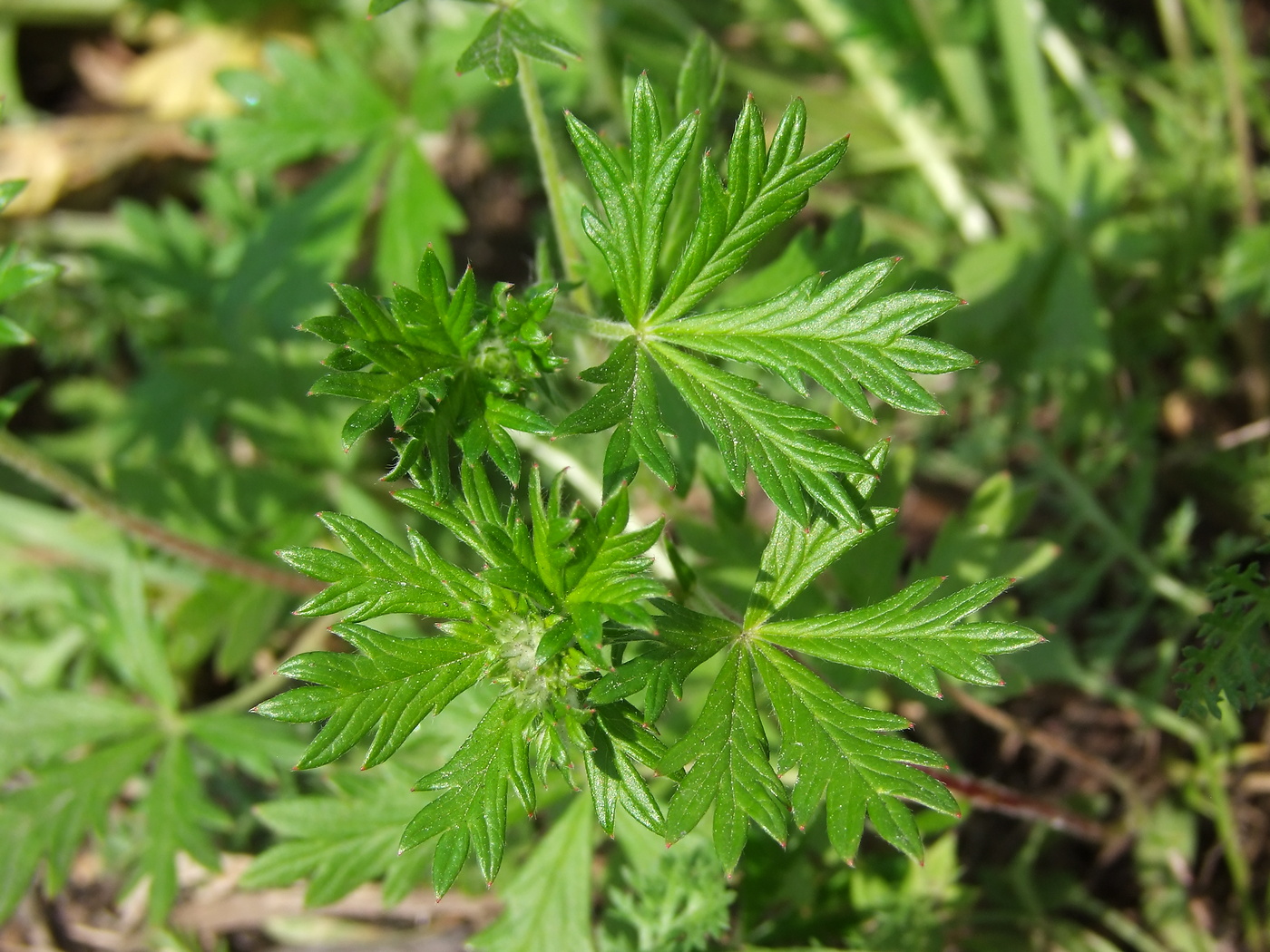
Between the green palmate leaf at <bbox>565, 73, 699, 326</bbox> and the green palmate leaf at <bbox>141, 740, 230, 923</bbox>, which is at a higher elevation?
the green palmate leaf at <bbox>565, 73, 699, 326</bbox>

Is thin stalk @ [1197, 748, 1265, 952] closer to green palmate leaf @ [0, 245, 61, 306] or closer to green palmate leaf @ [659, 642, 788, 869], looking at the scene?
green palmate leaf @ [659, 642, 788, 869]

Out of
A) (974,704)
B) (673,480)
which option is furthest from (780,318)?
(974,704)

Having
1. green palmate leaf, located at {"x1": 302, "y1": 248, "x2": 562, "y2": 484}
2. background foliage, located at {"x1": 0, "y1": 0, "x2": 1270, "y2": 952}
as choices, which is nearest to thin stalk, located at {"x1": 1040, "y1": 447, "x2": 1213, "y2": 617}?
background foliage, located at {"x1": 0, "y1": 0, "x2": 1270, "y2": 952}

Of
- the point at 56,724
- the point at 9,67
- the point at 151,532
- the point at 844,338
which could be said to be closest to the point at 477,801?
the point at 844,338

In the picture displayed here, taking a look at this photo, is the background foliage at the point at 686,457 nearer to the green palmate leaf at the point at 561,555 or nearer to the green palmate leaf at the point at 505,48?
the green palmate leaf at the point at 505,48

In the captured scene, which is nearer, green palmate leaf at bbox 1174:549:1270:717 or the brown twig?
green palmate leaf at bbox 1174:549:1270:717

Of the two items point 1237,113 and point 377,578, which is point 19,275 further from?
point 1237,113
